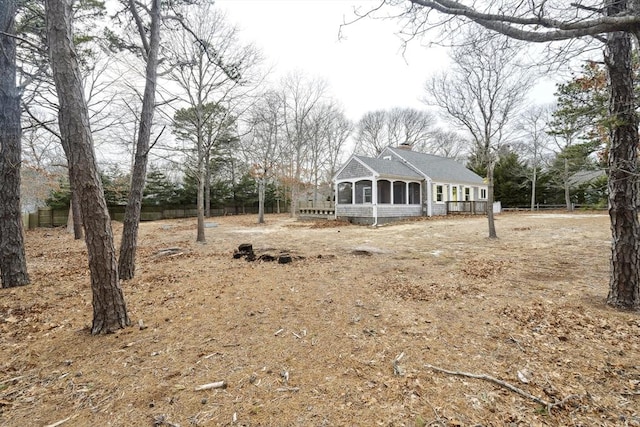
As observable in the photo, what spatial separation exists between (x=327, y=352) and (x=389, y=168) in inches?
612

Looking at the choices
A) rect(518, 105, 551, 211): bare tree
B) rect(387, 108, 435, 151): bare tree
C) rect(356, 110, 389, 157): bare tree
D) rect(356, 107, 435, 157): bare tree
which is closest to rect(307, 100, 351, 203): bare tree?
rect(356, 110, 389, 157): bare tree

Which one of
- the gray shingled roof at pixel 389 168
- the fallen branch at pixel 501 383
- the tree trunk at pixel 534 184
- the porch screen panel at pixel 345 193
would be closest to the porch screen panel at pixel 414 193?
the gray shingled roof at pixel 389 168

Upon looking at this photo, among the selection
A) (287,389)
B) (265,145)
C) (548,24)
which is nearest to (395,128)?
(265,145)

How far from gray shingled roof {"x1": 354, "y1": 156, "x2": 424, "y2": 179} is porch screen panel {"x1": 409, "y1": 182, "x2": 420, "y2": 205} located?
60 cm

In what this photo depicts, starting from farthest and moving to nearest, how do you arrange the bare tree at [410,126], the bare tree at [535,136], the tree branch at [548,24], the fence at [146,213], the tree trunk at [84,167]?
the bare tree at [410,126] → the bare tree at [535,136] → the fence at [146,213] → the tree trunk at [84,167] → the tree branch at [548,24]

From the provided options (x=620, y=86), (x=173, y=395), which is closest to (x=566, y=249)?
(x=620, y=86)

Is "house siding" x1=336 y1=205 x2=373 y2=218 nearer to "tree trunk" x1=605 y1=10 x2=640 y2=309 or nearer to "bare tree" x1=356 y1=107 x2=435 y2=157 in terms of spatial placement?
"tree trunk" x1=605 y1=10 x2=640 y2=309

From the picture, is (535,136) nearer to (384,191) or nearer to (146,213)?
(384,191)

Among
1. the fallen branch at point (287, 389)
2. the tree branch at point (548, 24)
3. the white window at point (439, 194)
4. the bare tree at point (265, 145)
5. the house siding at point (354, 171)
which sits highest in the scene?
the bare tree at point (265, 145)

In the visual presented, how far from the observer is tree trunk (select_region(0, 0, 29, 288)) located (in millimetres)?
4434

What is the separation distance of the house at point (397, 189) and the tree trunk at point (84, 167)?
1349cm

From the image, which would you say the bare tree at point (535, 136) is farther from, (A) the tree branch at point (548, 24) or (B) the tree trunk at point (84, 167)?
(B) the tree trunk at point (84, 167)

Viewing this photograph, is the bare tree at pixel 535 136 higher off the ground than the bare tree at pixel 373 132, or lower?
lower

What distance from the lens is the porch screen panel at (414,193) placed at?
18.1 m
